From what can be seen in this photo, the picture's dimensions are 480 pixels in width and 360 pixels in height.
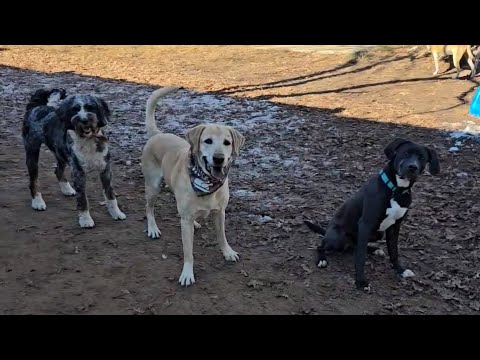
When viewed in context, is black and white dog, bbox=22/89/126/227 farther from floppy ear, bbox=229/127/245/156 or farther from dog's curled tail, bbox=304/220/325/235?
dog's curled tail, bbox=304/220/325/235

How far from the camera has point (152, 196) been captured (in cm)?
495

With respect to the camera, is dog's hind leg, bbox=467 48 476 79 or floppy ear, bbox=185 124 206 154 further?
dog's hind leg, bbox=467 48 476 79

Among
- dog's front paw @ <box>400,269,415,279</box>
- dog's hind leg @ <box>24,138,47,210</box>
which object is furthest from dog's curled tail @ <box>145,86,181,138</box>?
dog's front paw @ <box>400,269,415,279</box>

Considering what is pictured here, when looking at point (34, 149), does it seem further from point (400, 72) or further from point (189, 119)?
point (400, 72)

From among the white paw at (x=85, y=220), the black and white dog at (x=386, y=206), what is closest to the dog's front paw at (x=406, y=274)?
the black and white dog at (x=386, y=206)

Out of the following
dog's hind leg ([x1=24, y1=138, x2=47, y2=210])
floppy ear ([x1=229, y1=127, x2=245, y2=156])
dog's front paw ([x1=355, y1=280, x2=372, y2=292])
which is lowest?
dog's front paw ([x1=355, y1=280, x2=372, y2=292])

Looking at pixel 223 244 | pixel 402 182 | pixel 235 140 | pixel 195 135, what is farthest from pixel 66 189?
pixel 402 182

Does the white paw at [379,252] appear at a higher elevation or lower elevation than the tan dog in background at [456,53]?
lower

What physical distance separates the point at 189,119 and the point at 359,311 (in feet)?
18.5

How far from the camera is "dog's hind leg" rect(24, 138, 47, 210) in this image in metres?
5.50

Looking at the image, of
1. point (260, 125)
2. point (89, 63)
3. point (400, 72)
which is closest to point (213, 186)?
point (260, 125)

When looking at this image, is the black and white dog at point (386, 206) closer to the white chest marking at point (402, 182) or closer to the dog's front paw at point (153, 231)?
the white chest marking at point (402, 182)

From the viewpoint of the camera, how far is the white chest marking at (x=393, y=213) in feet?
13.5

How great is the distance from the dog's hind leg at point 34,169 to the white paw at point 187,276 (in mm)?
2200
